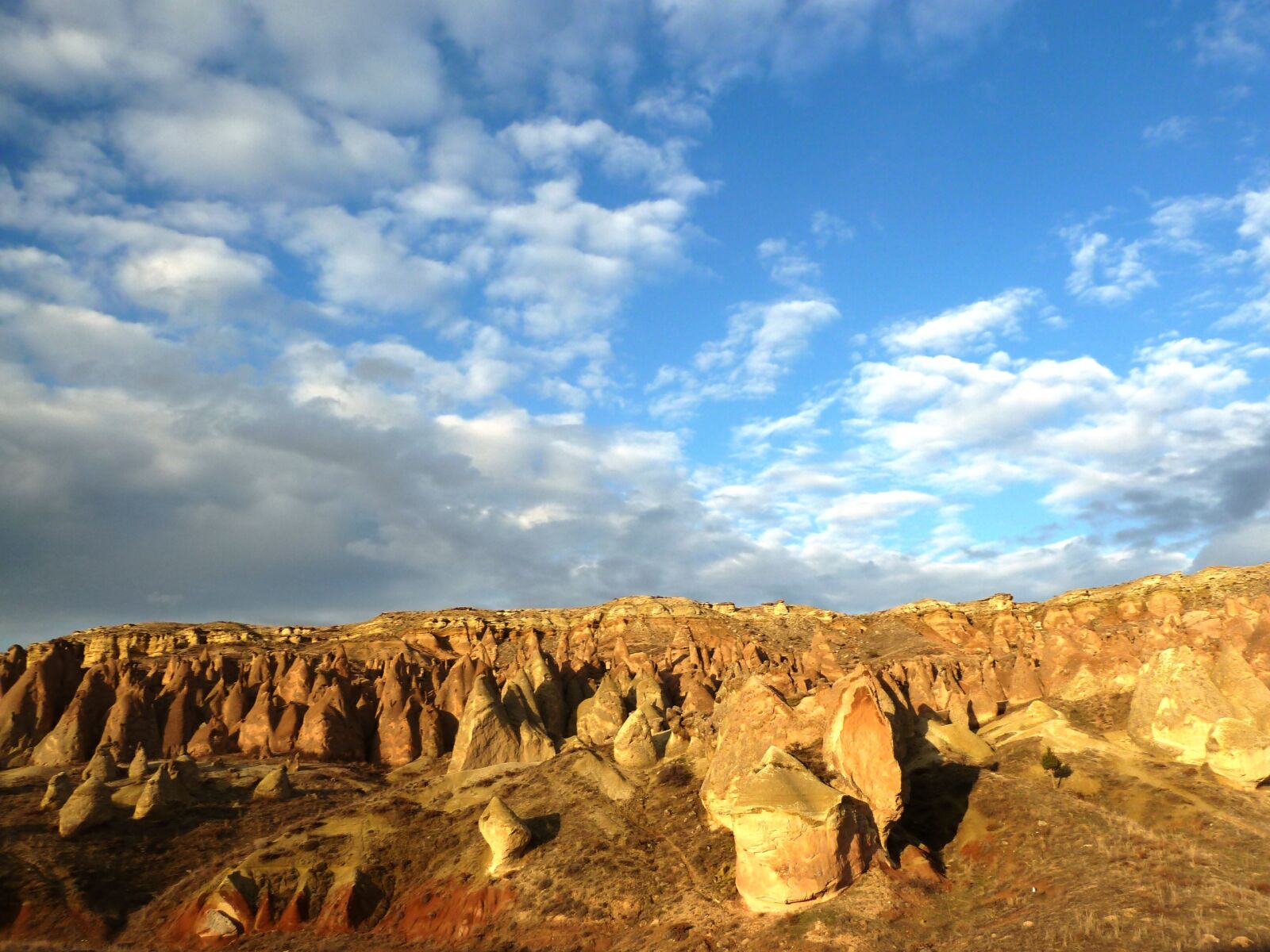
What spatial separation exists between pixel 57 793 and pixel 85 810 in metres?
5.78

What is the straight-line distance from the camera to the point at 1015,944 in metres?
24.0

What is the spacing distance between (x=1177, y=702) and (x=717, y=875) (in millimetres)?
23171

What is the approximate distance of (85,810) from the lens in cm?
4369

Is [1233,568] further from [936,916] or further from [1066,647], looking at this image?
[936,916]

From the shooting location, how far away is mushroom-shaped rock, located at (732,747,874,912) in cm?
2894

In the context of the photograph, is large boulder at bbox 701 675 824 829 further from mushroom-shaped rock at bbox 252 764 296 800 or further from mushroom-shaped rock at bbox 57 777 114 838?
mushroom-shaped rock at bbox 57 777 114 838

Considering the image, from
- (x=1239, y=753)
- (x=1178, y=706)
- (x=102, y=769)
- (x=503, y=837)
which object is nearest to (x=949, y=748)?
(x=1178, y=706)

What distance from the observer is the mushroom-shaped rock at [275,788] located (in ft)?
166

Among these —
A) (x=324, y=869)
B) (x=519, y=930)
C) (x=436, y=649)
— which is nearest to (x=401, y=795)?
(x=324, y=869)

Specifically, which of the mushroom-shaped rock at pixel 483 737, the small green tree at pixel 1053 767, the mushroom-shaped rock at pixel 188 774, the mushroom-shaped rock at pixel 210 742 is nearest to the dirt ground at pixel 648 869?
the small green tree at pixel 1053 767

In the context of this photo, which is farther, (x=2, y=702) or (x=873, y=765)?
(x=2, y=702)

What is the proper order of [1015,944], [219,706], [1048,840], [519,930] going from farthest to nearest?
[219,706]
[519,930]
[1048,840]
[1015,944]

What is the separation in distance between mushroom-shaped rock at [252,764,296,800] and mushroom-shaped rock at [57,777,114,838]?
26.9 ft

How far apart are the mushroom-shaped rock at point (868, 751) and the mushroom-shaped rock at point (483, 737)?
26.4 metres
